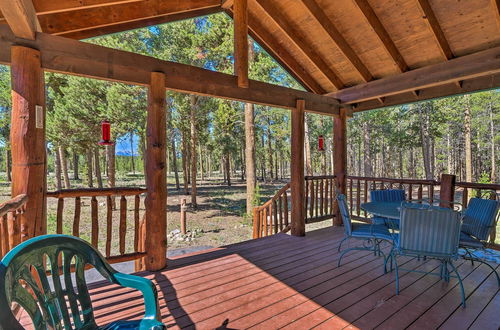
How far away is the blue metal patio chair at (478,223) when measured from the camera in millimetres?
2786

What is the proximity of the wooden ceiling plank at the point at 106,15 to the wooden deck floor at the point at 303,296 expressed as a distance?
288 centimetres

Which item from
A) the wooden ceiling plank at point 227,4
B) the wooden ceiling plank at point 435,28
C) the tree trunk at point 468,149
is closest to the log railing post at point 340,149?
the wooden ceiling plank at point 435,28

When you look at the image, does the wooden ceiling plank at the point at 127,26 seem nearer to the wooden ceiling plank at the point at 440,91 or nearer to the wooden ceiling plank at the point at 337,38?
the wooden ceiling plank at the point at 337,38

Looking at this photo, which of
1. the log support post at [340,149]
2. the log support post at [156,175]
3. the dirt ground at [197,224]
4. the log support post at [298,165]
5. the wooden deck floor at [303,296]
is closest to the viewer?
the wooden deck floor at [303,296]

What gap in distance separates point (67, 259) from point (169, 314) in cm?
113

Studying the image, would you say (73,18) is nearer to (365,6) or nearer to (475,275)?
(365,6)

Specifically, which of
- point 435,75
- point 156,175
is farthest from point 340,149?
point 156,175

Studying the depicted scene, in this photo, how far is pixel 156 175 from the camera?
9.76 feet

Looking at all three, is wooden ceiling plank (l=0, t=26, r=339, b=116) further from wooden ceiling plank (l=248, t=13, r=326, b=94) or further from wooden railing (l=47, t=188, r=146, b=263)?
wooden railing (l=47, t=188, r=146, b=263)

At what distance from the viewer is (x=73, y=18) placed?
9.37 ft

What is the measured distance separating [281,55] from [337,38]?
1.01 m

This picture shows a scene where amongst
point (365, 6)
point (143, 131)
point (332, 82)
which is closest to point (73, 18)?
point (365, 6)

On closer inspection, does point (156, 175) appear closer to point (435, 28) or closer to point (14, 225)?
point (14, 225)

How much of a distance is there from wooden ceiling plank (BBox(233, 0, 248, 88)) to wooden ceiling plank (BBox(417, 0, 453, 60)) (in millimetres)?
2135
